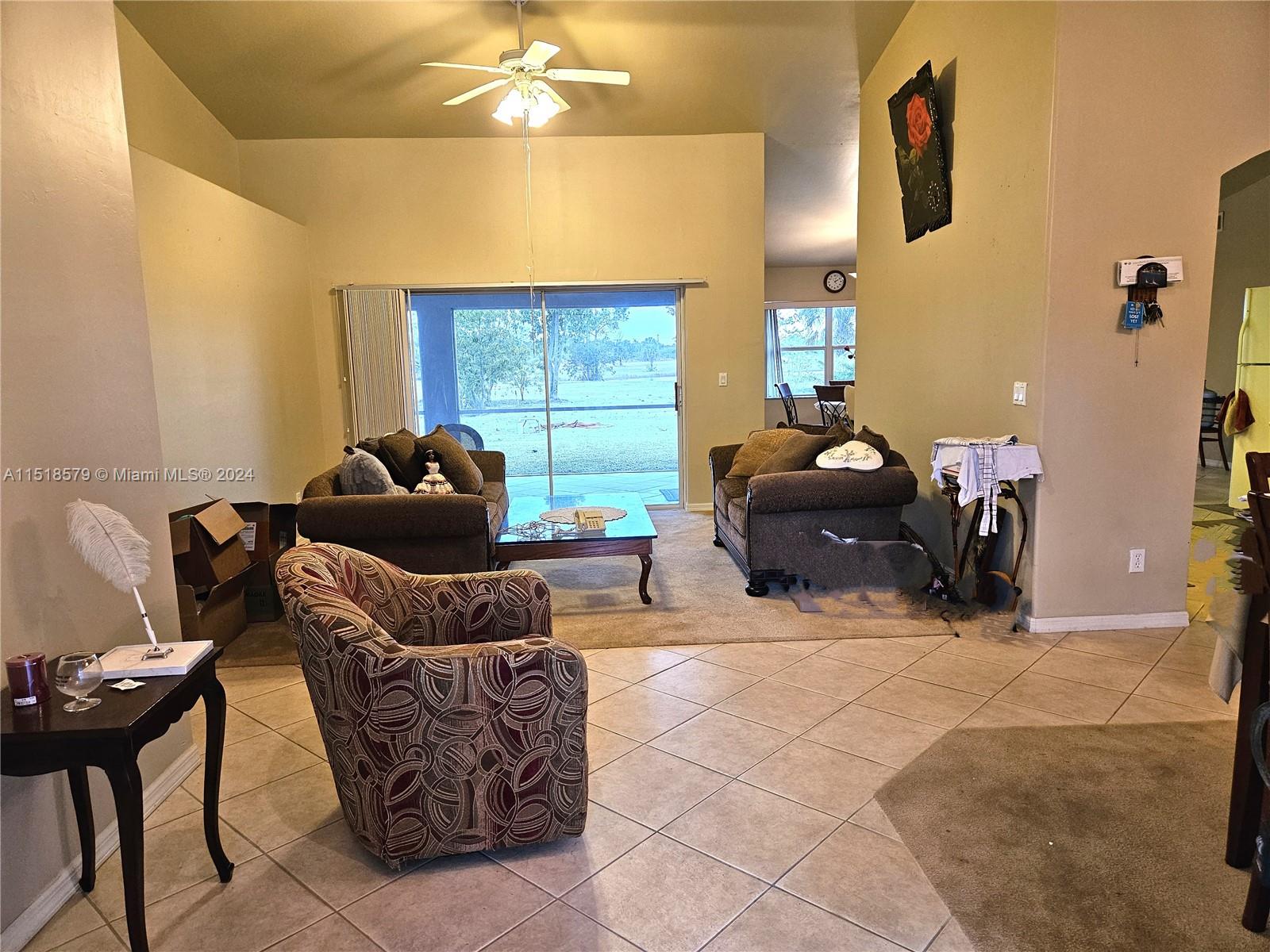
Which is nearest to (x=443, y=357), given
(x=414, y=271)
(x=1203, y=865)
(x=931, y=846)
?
(x=414, y=271)

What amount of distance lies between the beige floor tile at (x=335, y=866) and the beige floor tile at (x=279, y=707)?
83 cm

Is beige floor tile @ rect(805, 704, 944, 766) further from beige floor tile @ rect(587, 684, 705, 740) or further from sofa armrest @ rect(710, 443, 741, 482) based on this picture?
sofa armrest @ rect(710, 443, 741, 482)

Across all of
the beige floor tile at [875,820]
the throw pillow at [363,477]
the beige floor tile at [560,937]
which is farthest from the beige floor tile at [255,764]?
the beige floor tile at [875,820]

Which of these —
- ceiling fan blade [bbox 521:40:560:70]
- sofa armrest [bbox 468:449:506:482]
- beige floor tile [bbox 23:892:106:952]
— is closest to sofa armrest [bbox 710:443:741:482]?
sofa armrest [bbox 468:449:506:482]

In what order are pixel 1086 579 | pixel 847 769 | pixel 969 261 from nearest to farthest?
pixel 847 769 < pixel 1086 579 < pixel 969 261

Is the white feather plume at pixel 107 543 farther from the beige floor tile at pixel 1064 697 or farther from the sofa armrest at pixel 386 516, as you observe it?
the beige floor tile at pixel 1064 697

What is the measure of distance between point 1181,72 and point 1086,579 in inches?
88.5

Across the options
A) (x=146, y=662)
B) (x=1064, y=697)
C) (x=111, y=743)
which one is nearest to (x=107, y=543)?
(x=146, y=662)

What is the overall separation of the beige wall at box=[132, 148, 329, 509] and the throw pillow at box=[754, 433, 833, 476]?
3349 mm

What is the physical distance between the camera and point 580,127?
6188mm

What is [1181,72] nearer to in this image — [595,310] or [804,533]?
[804,533]

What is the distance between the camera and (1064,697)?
2.96 meters

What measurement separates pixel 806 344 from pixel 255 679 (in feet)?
34.2

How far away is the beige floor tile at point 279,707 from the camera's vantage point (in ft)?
9.72
